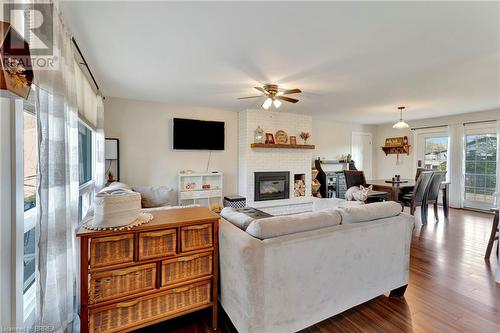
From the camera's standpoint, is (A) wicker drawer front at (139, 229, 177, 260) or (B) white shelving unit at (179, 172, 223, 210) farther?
(B) white shelving unit at (179, 172, 223, 210)

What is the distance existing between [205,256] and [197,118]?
3.64 meters

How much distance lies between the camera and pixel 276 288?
152 centimetres

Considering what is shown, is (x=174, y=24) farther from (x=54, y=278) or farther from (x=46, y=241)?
(x=54, y=278)

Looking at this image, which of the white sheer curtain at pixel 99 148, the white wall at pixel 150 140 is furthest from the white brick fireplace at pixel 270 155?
the white sheer curtain at pixel 99 148

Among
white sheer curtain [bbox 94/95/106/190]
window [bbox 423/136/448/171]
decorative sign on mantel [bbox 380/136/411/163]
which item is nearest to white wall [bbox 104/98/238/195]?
white sheer curtain [bbox 94/95/106/190]

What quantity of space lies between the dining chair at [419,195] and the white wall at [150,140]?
12.3 feet

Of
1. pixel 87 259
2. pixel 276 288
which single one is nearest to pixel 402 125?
pixel 276 288

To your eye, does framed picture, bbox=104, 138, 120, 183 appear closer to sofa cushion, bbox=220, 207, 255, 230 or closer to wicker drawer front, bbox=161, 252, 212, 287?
sofa cushion, bbox=220, 207, 255, 230

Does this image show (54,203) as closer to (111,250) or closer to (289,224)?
(111,250)

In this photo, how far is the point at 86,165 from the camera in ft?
10.9

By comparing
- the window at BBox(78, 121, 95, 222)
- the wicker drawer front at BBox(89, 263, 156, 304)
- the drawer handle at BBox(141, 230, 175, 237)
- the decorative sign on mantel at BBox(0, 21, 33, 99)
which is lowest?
the wicker drawer front at BBox(89, 263, 156, 304)

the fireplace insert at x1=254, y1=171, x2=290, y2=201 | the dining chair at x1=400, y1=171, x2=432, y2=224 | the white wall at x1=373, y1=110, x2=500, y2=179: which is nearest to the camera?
the dining chair at x1=400, y1=171, x2=432, y2=224

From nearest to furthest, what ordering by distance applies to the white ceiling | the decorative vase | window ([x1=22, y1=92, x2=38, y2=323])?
1. window ([x1=22, y1=92, x2=38, y2=323])
2. the white ceiling
3. the decorative vase

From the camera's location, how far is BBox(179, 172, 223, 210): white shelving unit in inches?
181
